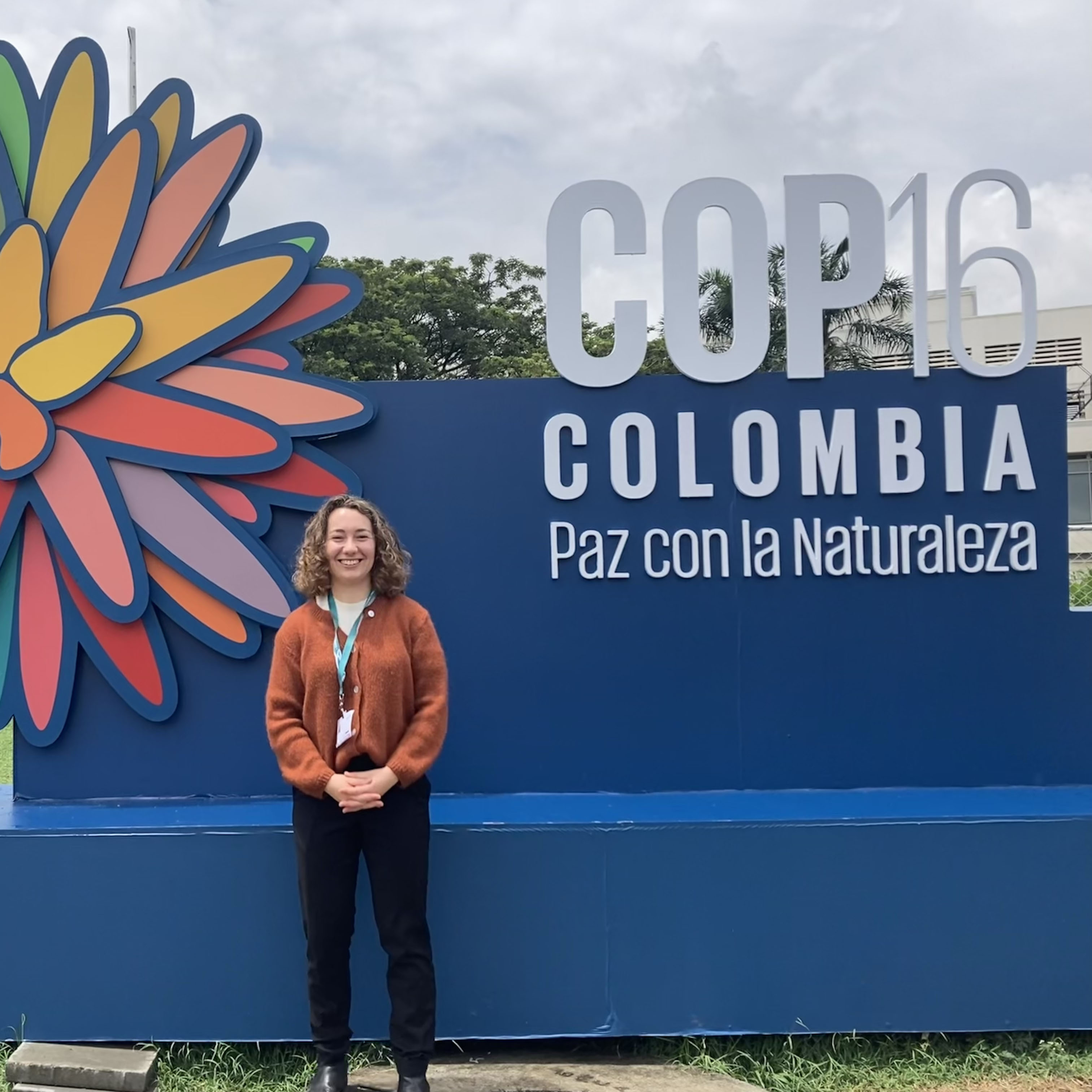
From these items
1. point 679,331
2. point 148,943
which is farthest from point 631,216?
point 148,943

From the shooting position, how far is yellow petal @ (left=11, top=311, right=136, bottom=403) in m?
3.07

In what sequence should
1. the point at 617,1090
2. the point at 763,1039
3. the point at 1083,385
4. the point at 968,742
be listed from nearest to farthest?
the point at 617,1090, the point at 763,1039, the point at 968,742, the point at 1083,385

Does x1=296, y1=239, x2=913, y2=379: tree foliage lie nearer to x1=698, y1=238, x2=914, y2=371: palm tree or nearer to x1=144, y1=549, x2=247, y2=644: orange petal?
x1=698, y1=238, x2=914, y2=371: palm tree


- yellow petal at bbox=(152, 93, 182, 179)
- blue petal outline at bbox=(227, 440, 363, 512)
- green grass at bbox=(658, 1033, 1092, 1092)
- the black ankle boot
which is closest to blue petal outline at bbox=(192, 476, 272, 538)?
blue petal outline at bbox=(227, 440, 363, 512)

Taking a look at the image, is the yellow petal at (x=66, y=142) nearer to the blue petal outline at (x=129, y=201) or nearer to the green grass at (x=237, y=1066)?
the blue petal outline at (x=129, y=201)

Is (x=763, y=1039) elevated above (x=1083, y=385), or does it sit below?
below

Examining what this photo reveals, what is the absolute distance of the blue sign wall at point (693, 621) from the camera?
3.14 m

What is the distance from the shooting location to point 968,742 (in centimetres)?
314

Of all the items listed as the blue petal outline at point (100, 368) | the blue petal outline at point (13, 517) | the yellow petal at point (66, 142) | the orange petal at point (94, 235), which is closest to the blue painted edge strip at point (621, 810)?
the blue petal outline at point (13, 517)

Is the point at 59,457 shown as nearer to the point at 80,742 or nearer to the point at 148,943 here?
the point at 80,742

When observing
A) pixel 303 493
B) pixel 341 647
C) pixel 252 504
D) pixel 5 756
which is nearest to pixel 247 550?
pixel 252 504

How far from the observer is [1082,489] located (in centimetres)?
2373

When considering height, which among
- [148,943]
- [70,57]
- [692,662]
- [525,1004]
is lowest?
[525,1004]

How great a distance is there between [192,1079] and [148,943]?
15.5 inches
